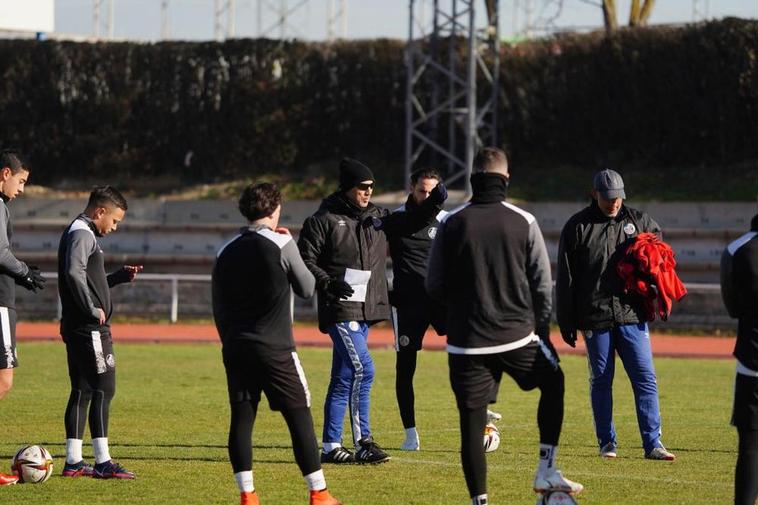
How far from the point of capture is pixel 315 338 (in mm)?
24672

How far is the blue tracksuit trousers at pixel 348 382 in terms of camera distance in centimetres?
1077

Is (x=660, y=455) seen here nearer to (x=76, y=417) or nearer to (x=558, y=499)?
(x=558, y=499)

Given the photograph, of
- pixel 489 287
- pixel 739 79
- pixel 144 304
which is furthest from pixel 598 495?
→ pixel 739 79

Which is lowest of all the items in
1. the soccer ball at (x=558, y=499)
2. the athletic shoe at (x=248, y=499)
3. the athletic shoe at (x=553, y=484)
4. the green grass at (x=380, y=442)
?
the green grass at (x=380, y=442)

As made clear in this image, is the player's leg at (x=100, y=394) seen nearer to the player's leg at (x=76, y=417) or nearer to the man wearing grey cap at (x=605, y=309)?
the player's leg at (x=76, y=417)

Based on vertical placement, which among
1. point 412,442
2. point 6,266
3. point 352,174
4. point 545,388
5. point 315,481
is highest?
point 352,174

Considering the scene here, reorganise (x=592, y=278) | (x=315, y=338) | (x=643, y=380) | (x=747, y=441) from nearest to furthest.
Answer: (x=747, y=441) → (x=592, y=278) → (x=643, y=380) → (x=315, y=338)

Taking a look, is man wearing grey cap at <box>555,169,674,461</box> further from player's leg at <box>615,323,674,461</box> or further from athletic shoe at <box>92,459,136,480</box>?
athletic shoe at <box>92,459,136,480</box>

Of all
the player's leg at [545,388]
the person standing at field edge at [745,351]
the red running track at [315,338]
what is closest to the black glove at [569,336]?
the player's leg at [545,388]

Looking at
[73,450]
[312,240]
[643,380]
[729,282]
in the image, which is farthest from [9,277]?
[729,282]

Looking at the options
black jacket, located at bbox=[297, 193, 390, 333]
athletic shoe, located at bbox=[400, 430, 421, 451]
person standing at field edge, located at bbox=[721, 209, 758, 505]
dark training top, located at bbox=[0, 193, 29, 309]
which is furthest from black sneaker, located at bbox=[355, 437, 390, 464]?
person standing at field edge, located at bbox=[721, 209, 758, 505]

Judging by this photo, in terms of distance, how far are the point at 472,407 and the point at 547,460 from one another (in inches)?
22.2

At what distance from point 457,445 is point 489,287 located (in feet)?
12.8

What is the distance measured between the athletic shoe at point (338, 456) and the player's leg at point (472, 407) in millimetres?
2693
